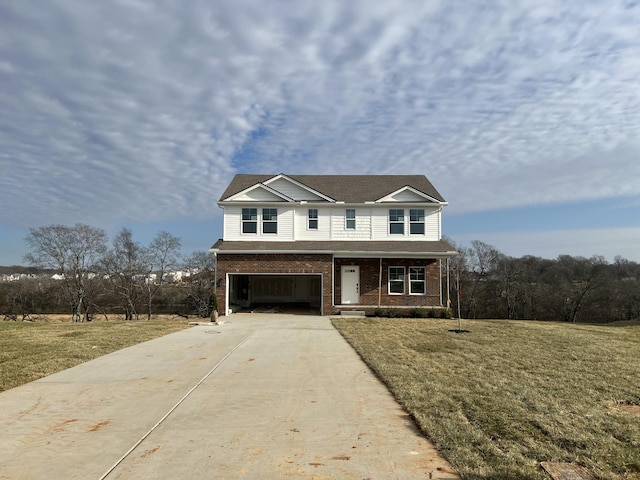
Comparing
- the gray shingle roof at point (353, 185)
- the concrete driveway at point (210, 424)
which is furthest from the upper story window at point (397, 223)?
the concrete driveway at point (210, 424)

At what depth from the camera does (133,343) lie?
11.7m

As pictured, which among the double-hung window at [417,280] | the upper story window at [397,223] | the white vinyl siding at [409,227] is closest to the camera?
the double-hung window at [417,280]

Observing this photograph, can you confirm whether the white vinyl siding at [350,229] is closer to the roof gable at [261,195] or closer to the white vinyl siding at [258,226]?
the white vinyl siding at [258,226]

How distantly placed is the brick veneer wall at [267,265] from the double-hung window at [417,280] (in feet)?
14.4

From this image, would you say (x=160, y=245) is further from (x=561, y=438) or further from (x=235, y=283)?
(x=561, y=438)

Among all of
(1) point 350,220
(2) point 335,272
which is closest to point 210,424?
(2) point 335,272

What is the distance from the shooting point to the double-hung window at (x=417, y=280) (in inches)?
863

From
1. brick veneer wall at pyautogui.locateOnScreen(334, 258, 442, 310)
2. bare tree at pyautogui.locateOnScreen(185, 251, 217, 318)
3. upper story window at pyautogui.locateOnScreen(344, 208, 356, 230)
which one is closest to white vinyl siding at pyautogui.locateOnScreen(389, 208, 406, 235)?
brick veneer wall at pyautogui.locateOnScreen(334, 258, 442, 310)

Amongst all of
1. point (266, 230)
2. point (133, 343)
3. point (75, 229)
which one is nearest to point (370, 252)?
point (266, 230)

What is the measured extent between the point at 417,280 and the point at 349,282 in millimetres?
3459

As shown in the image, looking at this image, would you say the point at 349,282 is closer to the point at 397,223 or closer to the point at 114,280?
the point at 397,223

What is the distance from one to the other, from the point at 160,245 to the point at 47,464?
42.7 metres

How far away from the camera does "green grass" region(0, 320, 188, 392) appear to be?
783 cm

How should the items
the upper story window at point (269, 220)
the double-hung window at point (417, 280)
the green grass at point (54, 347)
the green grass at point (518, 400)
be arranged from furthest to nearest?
the upper story window at point (269, 220) → the double-hung window at point (417, 280) → the green grass at point (54, 347) → the green grass at point (518, 400)
